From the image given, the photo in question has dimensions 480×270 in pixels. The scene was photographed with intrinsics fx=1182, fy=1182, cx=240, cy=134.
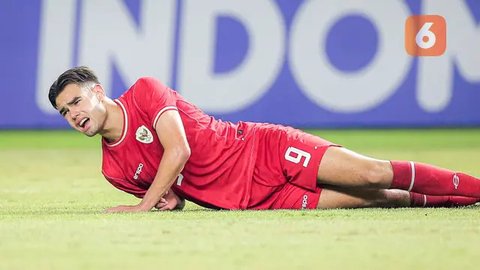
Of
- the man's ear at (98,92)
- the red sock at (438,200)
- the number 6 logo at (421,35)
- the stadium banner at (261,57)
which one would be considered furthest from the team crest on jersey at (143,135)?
the number 6 logo at (421,35)

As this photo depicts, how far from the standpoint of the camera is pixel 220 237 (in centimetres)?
494

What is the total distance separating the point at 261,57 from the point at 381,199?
222 inches

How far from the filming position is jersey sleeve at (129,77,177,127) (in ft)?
19.3

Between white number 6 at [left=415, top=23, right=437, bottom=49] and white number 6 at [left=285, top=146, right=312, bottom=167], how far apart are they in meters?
5.84

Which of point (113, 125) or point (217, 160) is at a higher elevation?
point (113, 125)

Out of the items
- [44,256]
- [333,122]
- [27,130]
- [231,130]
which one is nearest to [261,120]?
[333,122]

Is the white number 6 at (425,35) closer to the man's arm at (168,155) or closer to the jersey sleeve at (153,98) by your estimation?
the jersey sleeve at (153,98)

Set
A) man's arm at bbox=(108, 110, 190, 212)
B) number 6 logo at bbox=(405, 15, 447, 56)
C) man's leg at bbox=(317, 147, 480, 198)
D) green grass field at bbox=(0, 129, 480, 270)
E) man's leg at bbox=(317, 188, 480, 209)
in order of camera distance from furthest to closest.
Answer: number 6 logo at bbox=(405, 15, 447, 56) < man's leg at bbox=(317, 188, 480, 209) < man's leg at bbox=(317, 147, 480, 198) < man's arm at bbox=(108, 110, 190, 212) < green grass field at bbox=(0, 129, 480, 270)

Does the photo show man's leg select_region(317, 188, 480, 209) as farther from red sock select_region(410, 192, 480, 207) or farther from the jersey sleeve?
the jersey sleeve

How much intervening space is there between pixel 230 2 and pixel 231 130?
19.1 feet

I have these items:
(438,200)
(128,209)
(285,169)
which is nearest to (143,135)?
(128,209)

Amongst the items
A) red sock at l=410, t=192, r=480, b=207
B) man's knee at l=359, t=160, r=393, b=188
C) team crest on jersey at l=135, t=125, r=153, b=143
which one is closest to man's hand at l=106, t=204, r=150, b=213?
team crest on jersey at l=135, t=125, r=153, b=143

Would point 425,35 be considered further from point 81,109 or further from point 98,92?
point 81,109

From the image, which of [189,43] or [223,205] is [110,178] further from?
[189,43]
